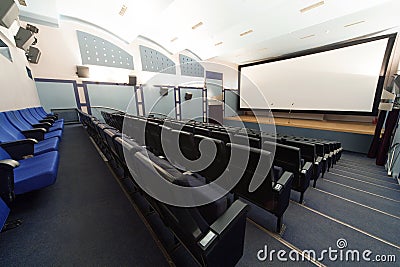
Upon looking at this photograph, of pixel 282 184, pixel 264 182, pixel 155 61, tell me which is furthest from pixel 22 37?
pixel 282 184

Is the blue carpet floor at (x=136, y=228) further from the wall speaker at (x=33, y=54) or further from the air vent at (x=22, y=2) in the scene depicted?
the air vent at (x=22, y=2)

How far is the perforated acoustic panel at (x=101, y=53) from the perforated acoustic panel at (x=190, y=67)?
2762 millimetres

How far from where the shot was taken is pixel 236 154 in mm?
1395

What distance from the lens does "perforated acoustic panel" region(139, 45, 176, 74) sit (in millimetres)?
7785

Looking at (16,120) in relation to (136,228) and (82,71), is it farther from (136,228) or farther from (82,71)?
(82,71)

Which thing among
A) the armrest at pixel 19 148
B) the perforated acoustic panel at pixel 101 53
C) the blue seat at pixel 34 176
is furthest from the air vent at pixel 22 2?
the blue seat at pixel 34 176

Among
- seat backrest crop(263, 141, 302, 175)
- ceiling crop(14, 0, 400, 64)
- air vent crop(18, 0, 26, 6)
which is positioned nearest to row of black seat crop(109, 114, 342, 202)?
seat backrest crop(263, 141, 302, 175)

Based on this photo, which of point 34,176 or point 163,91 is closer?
point 34,176

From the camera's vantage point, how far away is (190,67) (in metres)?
9.08

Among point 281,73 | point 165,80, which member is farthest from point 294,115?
point 165,80

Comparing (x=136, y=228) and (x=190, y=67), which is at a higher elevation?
(x=190, y=67)

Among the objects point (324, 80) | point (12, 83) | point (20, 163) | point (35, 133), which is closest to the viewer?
point (20, 163)

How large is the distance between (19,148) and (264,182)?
2940 mm

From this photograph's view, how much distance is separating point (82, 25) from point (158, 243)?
8446mm
